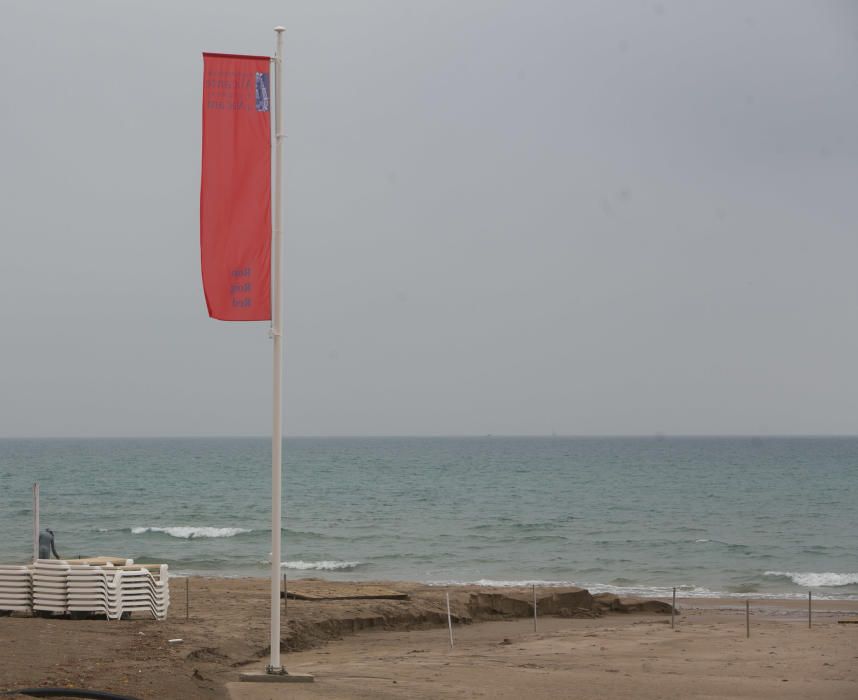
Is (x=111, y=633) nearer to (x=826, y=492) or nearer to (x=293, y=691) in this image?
(x=293, y=691)

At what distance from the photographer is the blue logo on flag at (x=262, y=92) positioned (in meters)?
11.6

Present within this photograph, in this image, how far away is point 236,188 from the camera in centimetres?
1145

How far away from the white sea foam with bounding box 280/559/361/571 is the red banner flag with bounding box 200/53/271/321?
2569 centimetres

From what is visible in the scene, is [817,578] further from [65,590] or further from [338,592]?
[65,590]

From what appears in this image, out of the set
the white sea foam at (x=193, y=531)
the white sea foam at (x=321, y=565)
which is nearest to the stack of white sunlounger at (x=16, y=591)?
the white sea foam at (x=321, y=565)

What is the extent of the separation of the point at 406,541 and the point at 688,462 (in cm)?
9097

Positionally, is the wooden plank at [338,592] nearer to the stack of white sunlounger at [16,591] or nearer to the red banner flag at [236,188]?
the stack of white sunlounger at [16,591]

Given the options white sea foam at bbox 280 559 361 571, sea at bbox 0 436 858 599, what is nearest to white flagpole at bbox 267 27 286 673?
sea at bbox 0 436 858 599

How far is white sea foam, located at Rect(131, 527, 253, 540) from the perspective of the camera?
47.4 meters

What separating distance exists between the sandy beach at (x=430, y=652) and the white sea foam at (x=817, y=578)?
10.8 meters

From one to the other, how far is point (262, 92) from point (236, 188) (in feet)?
3.57

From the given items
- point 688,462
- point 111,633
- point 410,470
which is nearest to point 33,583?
point 111,633

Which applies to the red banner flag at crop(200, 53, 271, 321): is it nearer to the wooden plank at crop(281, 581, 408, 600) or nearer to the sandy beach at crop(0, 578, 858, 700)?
the sandy beach at crop(0, 578, 858, 700)

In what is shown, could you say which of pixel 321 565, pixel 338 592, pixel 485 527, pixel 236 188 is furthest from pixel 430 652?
pixel 485 527
